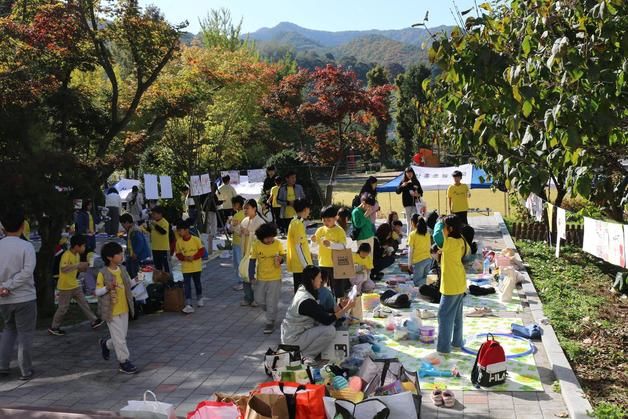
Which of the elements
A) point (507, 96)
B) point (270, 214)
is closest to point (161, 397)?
point (507, 96)

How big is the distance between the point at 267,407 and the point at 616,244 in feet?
13.9

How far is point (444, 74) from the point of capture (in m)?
5.99

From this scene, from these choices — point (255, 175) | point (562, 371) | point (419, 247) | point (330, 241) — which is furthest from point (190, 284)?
point (255, 175)

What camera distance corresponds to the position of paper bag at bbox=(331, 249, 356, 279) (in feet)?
30.5

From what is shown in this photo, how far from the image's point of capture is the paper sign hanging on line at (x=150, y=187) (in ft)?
52.9

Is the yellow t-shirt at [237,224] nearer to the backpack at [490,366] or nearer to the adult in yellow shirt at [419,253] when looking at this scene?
the adult in yellow shirt at [419,253]

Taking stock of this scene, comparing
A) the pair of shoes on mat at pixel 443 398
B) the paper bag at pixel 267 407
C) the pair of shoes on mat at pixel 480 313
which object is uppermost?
the paper bag at pixel 267 407

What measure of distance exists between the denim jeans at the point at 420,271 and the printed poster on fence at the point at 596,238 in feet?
11.7

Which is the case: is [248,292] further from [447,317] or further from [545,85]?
[545,85]

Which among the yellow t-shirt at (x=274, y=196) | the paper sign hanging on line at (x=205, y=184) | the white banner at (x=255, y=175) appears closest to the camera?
the yellow t-shirt at (x=274, y=196)

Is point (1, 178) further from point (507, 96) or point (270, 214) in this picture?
point (270, 214)

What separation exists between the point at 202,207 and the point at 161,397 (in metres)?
11.3

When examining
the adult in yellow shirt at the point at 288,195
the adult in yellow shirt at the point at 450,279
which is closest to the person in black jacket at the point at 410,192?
the adult in yellow shirt at the point at 288,195

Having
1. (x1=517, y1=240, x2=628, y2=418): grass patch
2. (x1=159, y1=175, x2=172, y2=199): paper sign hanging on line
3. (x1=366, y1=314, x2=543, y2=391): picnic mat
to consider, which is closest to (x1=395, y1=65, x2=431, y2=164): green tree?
(x1=159, y1=175, x2=172, y2=199): paper sign hanging on line
